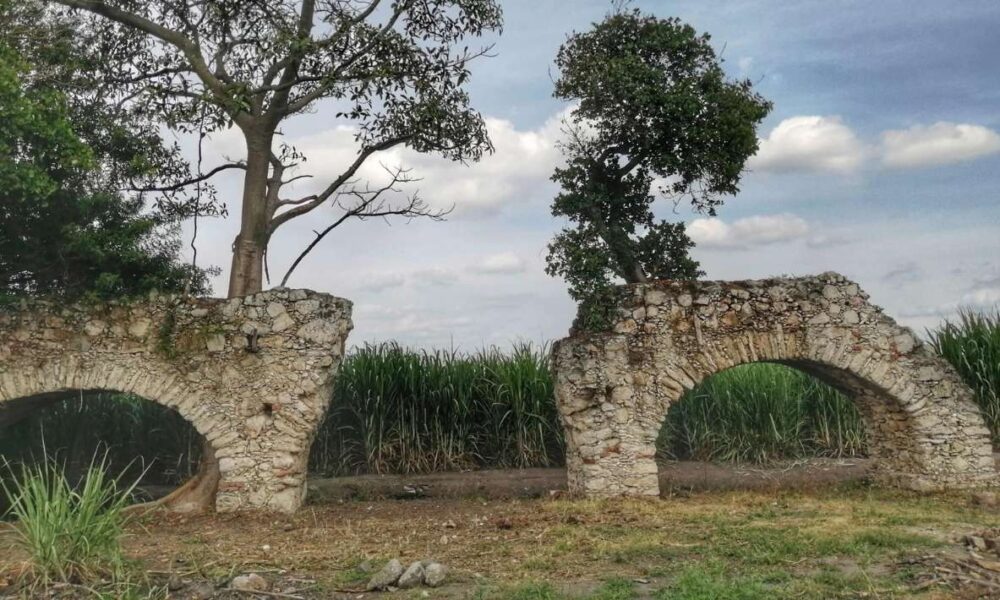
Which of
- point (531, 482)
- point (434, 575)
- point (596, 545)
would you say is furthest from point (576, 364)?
point (434, 575)

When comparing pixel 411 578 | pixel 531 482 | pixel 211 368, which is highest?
pixel 211 368

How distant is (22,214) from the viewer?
9562 millimetres

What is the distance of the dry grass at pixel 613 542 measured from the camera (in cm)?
604

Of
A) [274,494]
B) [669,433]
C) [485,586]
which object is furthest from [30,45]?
[669,433]

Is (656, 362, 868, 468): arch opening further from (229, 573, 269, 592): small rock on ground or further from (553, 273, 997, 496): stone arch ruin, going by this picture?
(229, 573, 269, 592): small rock on ground

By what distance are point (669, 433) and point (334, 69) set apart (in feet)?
25.9

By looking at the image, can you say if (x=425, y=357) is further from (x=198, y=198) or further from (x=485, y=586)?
(x=485, y=586)

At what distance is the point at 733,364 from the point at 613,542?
3.09 m

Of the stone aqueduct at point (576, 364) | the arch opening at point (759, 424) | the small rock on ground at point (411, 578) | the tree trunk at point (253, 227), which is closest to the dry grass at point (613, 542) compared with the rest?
the small rock on ground at point (411, 578)

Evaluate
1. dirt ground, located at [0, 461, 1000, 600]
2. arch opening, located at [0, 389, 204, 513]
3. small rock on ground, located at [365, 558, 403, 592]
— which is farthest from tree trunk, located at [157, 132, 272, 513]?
small rock on ground, located at [365, 558, 403, 592]

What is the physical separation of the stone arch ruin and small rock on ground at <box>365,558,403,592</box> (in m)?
3.68

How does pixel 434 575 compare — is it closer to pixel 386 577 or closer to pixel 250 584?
pixel 386 577

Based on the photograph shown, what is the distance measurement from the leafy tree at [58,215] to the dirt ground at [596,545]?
291cm

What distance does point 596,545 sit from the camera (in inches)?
286
